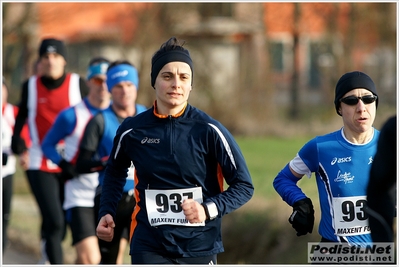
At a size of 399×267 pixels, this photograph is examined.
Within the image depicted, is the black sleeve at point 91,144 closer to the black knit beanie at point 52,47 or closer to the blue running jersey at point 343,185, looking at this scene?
the black knit beanie at point 52,47

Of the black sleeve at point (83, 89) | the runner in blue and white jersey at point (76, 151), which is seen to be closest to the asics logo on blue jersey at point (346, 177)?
the runner in blue and white jersey at point (76, 151)

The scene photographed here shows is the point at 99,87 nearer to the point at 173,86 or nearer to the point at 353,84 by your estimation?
the point at 173,86

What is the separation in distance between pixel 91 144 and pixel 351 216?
2.63m

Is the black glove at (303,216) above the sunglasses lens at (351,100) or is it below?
below

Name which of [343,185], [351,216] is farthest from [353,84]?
[351,216]

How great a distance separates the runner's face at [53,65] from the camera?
28.5 feet

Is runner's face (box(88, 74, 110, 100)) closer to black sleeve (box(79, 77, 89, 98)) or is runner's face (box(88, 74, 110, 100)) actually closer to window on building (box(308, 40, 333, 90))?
black sleeve (box(79, 77, 89, 98))

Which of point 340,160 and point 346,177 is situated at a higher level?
point 340,160

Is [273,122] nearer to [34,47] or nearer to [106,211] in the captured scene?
[34,47]

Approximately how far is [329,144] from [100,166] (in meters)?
2.31

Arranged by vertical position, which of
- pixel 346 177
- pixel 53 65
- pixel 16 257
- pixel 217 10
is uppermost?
pixel 217 10

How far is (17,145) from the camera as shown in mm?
8594

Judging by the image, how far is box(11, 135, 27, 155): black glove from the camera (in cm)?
855

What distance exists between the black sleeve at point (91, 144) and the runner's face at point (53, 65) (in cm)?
198
